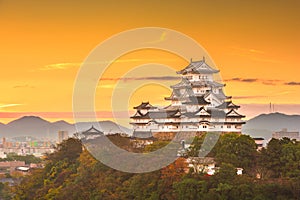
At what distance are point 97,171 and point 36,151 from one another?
123ft

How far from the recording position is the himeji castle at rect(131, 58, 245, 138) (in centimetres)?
1574

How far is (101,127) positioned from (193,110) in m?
5.84

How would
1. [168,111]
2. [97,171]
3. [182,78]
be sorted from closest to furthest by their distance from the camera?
1. [97,171]
2. [168,111]
3. [182,78]

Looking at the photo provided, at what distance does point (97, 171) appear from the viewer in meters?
14.3

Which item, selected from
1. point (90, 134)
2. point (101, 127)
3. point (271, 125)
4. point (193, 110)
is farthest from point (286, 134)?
point (90, 134)

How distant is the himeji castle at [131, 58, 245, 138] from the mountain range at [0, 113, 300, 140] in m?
1.70

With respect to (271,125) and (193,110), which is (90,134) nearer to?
(193,110)

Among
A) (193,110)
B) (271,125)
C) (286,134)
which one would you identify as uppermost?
(193,110)

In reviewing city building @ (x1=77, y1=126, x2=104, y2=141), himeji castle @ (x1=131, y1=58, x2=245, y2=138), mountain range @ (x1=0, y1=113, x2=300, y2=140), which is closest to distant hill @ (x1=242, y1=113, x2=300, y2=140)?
mountain range @ (x1=0, y1=113, x2=300, y2=140)

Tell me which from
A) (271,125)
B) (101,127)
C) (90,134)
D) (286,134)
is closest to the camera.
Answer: (90,134)

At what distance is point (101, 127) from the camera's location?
70.7 feet

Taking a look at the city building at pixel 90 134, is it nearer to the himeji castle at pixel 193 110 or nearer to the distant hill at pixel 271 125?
the himeji castle at pixel 193 110

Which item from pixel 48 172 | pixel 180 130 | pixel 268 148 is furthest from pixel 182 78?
pixel 268 148

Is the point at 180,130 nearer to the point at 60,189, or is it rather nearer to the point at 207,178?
the point at 60,189
